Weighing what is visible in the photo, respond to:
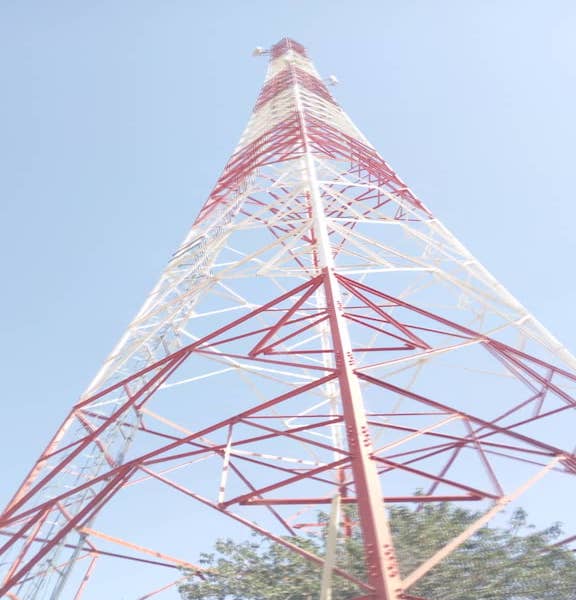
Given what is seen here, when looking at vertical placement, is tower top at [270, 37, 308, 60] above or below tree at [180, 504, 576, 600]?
above

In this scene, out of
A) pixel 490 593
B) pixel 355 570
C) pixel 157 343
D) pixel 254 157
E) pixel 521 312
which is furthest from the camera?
pixel 254 157

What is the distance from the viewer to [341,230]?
25.2 ft

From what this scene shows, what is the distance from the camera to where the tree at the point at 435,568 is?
13.5 feet

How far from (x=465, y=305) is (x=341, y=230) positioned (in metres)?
2.74

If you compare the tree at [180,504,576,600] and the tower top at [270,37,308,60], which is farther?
the tower top at [270,37,308,60]

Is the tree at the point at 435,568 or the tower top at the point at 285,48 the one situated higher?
the tower top at the point at 285,48

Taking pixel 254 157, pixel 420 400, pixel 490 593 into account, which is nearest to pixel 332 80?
pixel 254 157

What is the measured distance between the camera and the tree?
4.11m

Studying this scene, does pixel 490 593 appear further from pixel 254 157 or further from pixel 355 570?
pixel 254 157

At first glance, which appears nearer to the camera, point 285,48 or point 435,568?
point 435,568

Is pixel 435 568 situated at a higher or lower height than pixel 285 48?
lower

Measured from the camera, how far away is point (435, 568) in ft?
14.0

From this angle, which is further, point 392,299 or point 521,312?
point 521,312

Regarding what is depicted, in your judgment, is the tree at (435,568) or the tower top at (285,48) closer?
the tree at (435,568)
